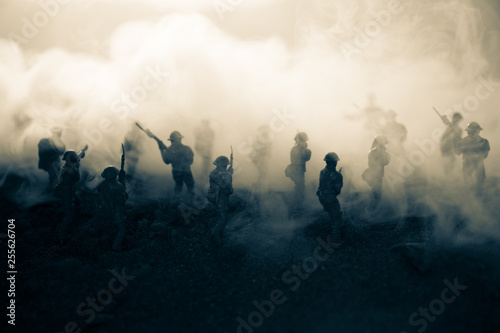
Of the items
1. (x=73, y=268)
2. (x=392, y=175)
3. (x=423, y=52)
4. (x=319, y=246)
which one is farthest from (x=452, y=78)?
(x=73, y=268)

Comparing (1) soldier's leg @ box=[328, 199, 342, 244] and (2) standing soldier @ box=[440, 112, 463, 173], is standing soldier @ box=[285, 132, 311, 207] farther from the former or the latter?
(2) standing soldier @ box=[440, 112, 463, 173]

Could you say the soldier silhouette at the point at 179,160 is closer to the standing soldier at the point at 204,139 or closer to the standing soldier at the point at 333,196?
the standing soldier at the point at 204,139

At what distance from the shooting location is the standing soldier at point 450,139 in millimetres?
11117

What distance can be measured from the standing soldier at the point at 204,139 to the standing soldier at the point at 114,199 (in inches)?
163

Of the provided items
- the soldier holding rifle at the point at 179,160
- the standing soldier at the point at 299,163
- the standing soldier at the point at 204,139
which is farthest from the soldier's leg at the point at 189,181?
the standing soldier at the point at 299,163

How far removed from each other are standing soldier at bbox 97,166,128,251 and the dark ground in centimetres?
36

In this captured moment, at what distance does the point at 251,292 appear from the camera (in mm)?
8086

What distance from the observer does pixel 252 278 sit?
8.43 meters

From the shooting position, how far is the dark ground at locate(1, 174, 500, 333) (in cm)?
726

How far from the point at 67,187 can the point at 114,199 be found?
5.18ft

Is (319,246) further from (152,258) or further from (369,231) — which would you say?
(152,258)

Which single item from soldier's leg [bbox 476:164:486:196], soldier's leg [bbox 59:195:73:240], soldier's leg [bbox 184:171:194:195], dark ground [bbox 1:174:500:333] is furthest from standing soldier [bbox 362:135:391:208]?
soldier's leg [bbox 59:195:73:240]

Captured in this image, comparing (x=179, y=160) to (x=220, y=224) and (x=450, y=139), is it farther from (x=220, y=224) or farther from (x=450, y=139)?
(x=450, y=139)

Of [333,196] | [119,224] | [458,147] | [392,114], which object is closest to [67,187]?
[119,224]
